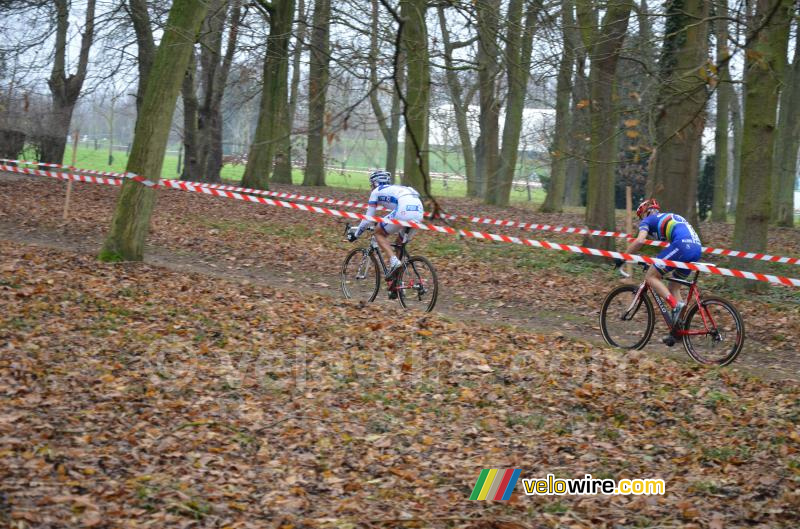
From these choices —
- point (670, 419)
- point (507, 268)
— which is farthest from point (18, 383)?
point (507, 268)

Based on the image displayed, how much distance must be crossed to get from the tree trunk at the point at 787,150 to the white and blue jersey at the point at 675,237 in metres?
16.4

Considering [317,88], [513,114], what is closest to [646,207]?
[317,88]

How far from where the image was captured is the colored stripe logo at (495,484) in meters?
6.10

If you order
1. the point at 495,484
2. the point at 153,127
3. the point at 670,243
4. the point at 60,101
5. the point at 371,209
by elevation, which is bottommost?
the point at 495,484

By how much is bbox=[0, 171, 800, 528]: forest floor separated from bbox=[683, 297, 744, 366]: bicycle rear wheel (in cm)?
40

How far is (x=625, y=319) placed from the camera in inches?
438

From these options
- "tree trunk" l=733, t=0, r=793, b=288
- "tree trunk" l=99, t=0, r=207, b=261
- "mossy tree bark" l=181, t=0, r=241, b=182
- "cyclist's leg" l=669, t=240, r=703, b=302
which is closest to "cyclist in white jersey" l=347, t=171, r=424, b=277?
"cyclist's leg" l=669, t=240, r=703, b=302

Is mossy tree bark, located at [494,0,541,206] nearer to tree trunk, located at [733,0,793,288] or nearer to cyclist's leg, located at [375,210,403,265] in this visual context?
cyclist's leg, located at [375,210,403,265]

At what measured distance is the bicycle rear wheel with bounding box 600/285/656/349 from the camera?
35.9 ft

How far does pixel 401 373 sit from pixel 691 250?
3815 millimetres

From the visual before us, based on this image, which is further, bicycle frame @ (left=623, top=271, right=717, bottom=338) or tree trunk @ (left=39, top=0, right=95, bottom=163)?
tree trunk @ (left=39, top=0, right=95, bottom=163)

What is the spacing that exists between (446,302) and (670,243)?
14.2 feet

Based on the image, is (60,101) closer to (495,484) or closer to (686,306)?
(686,306)

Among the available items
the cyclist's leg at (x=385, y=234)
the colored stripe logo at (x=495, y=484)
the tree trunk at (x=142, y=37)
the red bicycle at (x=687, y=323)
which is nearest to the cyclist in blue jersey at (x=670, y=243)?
the red bicycle at (x=687, y=323)
